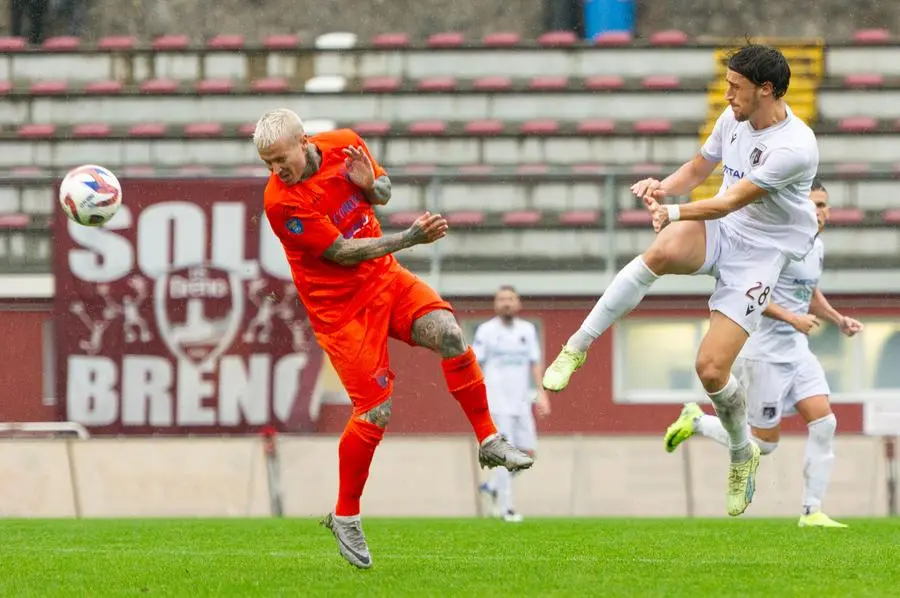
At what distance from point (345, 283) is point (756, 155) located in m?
2.02

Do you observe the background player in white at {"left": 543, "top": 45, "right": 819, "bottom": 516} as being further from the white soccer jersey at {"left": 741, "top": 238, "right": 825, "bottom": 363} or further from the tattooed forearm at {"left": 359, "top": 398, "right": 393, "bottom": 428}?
the white soccer jersey at {"left": 741, "top": 238, "right": 825, "bottom": 363}

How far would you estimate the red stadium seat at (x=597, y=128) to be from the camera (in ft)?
66.3

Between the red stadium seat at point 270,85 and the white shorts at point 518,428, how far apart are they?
6.55m

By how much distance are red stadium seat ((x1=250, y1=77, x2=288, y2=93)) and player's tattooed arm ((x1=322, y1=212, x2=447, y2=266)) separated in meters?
13.1

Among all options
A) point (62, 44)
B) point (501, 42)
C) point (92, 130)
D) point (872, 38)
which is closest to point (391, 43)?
point (501, 42)

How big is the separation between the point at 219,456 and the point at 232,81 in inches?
269

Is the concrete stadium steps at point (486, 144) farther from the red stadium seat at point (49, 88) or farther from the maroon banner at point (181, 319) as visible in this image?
the maroon banner at point (181, 319)

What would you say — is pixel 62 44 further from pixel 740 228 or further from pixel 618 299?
pixel 740 228

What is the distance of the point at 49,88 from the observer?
69.3ft

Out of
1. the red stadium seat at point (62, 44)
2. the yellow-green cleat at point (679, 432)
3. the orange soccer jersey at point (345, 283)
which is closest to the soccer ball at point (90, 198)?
the orange soccer jersey at point (345, 283)

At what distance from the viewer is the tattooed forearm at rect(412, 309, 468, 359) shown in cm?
792

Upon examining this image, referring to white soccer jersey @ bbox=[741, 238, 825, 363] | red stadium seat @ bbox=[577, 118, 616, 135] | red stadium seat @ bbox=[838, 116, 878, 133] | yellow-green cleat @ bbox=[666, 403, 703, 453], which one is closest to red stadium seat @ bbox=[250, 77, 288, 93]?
red stadium seat @ bbox=[577, 118, 616, 135]

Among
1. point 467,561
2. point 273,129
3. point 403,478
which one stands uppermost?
point 273,129

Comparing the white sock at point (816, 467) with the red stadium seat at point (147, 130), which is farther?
the red stadium seat at point (147, 130)
